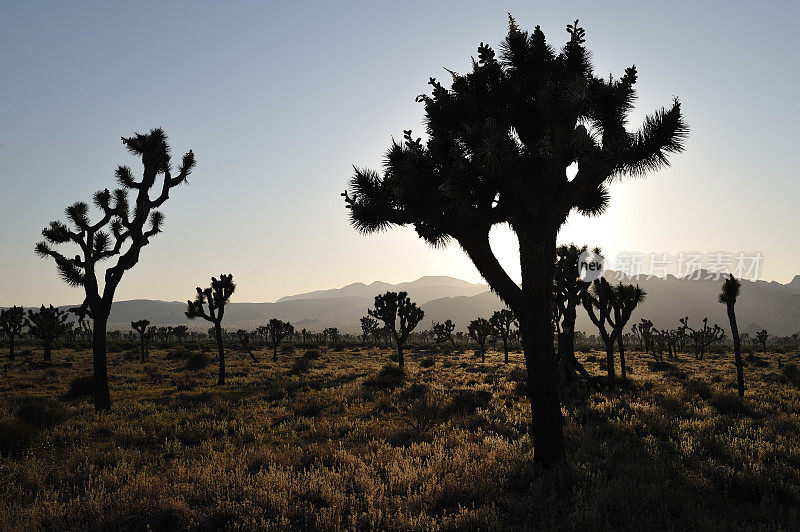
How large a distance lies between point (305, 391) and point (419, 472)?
42.5 ft

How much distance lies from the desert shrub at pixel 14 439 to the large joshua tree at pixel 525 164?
10.1 meters

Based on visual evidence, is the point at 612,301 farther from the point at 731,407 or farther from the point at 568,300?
the point at 731,407

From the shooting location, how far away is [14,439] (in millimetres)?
9461

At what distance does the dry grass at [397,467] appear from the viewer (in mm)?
5512

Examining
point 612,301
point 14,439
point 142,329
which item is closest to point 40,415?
point 14,439

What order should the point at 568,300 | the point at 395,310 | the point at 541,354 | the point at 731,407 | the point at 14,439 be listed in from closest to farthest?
the point at 541,354 → the point at 14,439 → the point at 731,407 → the point at 568,300 → the point at 395,310

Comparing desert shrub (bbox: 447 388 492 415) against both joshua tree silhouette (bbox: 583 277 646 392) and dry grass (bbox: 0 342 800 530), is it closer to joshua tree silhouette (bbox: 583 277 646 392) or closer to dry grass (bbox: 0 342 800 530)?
dry grass (bbox: 0 342 800 530)

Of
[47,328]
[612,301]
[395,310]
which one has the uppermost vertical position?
[612,301]

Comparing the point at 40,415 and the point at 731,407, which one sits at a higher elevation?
the point at 40,415

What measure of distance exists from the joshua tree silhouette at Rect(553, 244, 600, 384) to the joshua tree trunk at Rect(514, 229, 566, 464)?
1159cm

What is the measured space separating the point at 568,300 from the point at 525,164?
549 inches

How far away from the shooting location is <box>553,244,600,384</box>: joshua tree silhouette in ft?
61.8

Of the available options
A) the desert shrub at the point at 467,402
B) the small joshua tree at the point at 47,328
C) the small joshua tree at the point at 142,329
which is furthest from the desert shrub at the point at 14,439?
the small joshua tree at the point at 47,328

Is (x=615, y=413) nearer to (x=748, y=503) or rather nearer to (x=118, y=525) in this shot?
(x=748, y=503)
